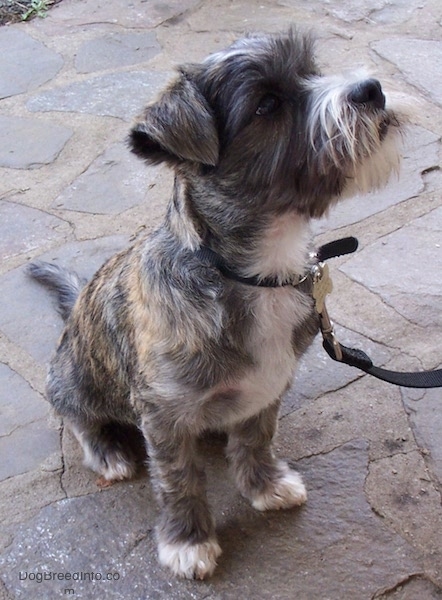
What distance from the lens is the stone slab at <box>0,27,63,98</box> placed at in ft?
15.9

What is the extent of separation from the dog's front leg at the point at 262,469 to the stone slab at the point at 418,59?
247 centimetres

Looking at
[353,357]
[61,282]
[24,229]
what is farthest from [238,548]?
[24,229]

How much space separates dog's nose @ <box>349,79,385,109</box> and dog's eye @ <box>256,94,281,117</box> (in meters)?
0.19

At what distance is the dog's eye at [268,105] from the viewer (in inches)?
80.7

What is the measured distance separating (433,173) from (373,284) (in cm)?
86

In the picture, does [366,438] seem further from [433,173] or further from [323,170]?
[433,173]

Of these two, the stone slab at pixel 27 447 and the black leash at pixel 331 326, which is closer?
the black leash at pixel 331 326

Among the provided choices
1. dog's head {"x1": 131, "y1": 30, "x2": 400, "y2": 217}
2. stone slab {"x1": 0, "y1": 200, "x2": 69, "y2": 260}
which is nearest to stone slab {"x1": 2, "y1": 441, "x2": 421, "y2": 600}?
dog's head {"x1": 131, "y1": 30, "x2": 400, "y2": 217}

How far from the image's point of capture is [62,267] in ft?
11.5

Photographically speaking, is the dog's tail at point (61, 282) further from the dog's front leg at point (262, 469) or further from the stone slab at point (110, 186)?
→ the dog's front leg at point (262, 469)

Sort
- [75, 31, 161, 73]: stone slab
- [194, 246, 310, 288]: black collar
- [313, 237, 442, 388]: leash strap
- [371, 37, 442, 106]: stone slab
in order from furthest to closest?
[75, 31, 161, 73]: stone slab → [371, 37, 442, 106]: stone slab → [313, 237, 442, 388]: leash strap → [194, 246, 310, 288]: black collar

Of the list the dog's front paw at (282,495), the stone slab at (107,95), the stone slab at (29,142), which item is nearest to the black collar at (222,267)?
the dog's front paw at (282,495)

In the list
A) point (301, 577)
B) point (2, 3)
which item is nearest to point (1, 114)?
point (2, 3)

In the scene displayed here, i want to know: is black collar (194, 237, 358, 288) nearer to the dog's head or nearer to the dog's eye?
the dog's head
